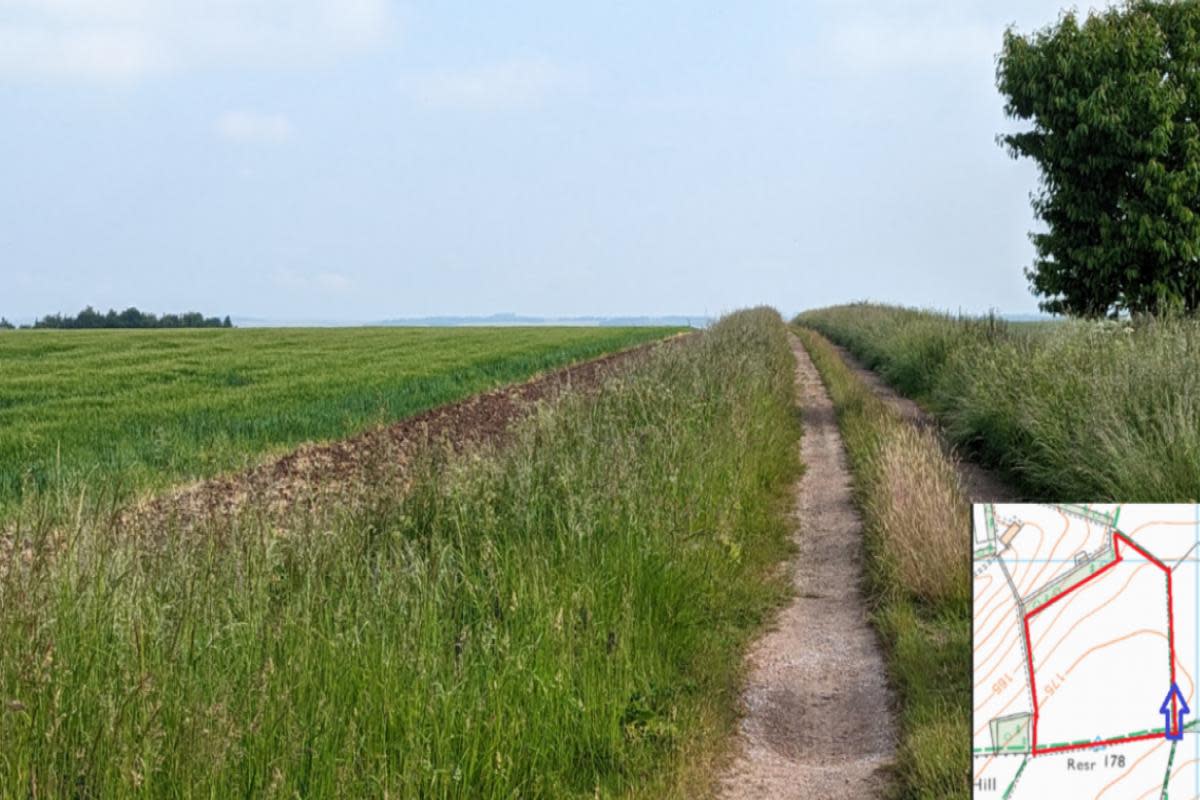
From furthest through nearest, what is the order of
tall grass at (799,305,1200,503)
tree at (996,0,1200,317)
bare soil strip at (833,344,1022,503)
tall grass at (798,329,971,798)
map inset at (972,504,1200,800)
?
tree at (996,0,1200,317) → bare soil strip at (833,344,1022,503) → tall grass at (799,305,1200,503) → tall grass at (798,329,971,798) → map inset at (972,504,1200,800)

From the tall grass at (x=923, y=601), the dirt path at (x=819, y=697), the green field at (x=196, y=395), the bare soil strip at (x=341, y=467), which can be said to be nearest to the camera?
the tall grass at (x=923, y=601)

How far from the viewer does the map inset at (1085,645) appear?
2121 millimetres

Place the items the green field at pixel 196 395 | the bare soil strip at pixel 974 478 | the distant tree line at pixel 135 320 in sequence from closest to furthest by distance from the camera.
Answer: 1. the bare soil strip at pixel 974 478
2. the green field at pixel 196 395
3. the distant tree line at pixel 135 320

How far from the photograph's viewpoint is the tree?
16.6 metres

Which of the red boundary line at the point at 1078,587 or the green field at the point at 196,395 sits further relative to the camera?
the green field at the point at 196,395

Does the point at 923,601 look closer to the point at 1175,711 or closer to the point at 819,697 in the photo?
the point at 819,697

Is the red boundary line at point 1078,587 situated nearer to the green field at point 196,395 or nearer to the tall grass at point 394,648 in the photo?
the tall grass at point 394,648

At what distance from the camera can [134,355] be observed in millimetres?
32375

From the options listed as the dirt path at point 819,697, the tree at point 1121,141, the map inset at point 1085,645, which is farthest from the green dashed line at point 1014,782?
the tree at point 1121,141

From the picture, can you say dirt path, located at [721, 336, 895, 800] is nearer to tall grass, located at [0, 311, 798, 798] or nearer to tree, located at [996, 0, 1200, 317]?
tall grass, located at [0, 311, 798, 798]

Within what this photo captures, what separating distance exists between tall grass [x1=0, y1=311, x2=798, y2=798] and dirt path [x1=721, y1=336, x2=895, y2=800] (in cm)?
22

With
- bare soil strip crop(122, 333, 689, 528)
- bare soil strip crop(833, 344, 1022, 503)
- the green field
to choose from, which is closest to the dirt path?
bare soil strip crop(833, 344, 1022, 503)

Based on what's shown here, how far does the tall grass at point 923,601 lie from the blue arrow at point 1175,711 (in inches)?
86.3

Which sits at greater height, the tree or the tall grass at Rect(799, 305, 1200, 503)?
the tree
